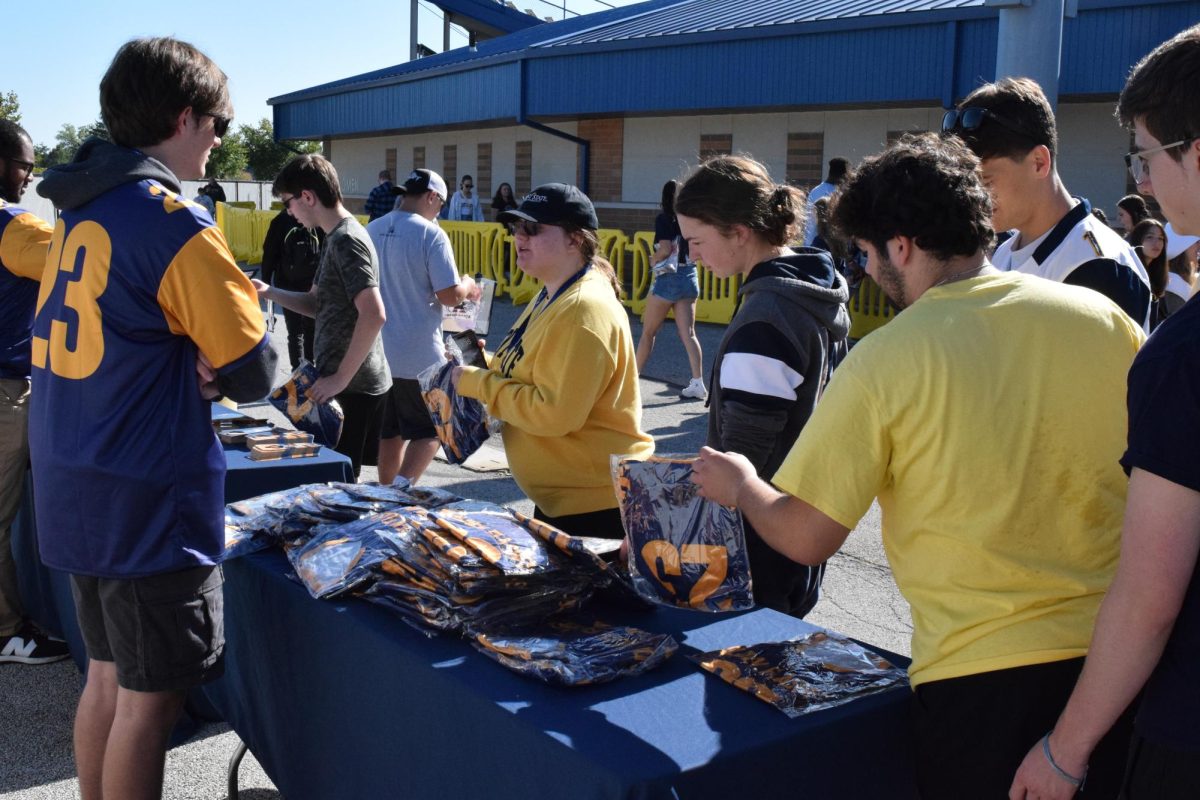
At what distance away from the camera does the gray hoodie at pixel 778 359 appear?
2684 millimetres

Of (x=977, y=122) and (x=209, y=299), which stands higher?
(x=977, y=122)

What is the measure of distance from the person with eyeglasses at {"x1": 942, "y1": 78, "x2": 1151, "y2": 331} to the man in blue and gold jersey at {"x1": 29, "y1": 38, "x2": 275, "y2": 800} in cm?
180

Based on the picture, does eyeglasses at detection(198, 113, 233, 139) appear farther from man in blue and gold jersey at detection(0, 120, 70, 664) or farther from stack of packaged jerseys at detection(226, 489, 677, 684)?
man in blue and gold jersey at detection(0, 120, 70, 664)

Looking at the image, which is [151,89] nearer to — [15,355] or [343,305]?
[15,355]

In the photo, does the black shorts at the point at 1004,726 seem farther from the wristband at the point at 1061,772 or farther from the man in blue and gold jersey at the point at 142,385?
the man in blue and gold jersey at the point at 142,385

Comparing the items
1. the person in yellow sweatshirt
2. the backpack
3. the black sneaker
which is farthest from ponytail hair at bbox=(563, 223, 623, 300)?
the backpack

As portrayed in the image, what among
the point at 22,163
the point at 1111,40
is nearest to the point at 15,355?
the point at 22,163

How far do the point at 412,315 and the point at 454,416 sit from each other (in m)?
1.98

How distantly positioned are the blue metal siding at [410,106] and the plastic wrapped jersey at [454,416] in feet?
63.7

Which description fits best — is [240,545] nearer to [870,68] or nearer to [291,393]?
[291,393]

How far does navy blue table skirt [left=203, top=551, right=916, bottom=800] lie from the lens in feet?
5.87

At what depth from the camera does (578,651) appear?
2.13 metres

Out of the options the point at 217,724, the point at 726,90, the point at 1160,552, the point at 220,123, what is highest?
the point at 726,90

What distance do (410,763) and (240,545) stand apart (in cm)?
89
